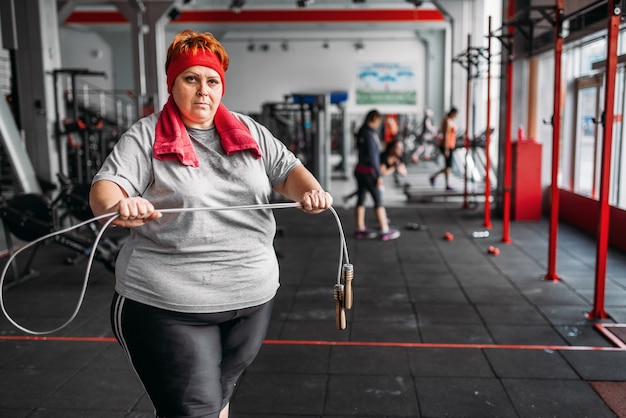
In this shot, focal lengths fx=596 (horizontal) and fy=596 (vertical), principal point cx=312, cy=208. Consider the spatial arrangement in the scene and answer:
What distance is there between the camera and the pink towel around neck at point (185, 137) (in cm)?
156

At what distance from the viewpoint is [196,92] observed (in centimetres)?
161

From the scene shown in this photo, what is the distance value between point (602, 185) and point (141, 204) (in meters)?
3.33

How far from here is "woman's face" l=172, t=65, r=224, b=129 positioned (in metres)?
1.60

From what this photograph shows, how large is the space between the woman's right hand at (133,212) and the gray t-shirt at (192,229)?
118 millimetres

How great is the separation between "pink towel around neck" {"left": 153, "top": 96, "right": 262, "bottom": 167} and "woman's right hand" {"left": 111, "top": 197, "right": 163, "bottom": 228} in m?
→ 0.19

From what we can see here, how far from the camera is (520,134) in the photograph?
7508 mm

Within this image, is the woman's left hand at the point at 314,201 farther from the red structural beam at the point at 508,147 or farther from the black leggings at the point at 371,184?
the black leggings at the point at 371,184

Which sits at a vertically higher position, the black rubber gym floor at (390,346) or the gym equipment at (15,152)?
the gym equipment at (15,152)

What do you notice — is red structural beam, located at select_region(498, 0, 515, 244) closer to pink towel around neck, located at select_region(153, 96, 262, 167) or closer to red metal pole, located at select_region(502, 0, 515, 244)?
red metal pole, located at select_region(502, 0, 515, 244)

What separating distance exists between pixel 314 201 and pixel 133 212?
0.46 meters

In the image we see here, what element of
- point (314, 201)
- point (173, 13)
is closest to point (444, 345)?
point (314, 201)

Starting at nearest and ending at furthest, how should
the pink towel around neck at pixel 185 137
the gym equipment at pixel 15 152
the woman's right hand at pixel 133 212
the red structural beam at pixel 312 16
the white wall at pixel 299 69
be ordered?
the woman's right hand at pixel 133 212 → the pink towel around neck at pixel 185 137 → the gym equipment at pixel 15 152 → the red structural beam at pixel 312 16 → the white wall at pixel 299 69

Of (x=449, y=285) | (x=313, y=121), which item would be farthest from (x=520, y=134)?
(x=313, y=121)

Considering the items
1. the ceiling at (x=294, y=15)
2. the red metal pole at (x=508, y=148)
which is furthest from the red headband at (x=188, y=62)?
the ceiling at (x=294, y=15)
